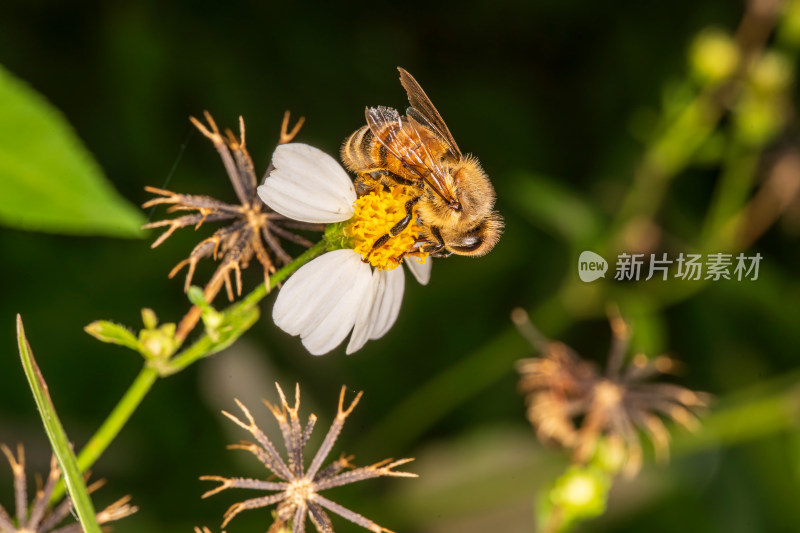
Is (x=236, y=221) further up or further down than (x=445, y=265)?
further down

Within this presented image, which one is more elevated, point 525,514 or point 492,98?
point 492,98

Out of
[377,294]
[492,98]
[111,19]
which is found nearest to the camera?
[377,294]

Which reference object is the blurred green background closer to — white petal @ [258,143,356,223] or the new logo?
the new logo

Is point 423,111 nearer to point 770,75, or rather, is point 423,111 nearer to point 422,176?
point 422,176

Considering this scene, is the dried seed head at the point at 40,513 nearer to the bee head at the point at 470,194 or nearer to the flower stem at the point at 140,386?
the flower stem at the point at 140,386

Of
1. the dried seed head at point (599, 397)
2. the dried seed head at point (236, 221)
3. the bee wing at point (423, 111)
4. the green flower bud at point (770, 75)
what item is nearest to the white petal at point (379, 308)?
the dried seed head at point (236, 221)

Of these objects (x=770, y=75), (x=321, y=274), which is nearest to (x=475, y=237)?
(x=321, y=274)

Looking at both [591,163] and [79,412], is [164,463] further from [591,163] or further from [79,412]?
[591,163]

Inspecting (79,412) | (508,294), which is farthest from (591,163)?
(79,412)
